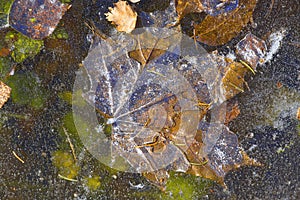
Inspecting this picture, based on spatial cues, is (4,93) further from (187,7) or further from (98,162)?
(187,7)

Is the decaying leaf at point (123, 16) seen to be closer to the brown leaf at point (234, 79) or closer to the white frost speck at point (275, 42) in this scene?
the brown leaf at point (234, 79)

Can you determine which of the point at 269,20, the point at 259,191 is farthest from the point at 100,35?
the point at 259,191

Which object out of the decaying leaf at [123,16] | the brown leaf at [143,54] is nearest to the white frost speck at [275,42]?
the brown leaf at [143,54]

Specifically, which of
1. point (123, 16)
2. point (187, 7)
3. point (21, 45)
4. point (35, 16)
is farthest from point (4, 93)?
point (187, 7)

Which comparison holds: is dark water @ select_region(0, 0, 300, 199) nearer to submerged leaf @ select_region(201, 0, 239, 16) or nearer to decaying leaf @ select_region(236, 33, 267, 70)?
decaying leaf @ select_region(236, 33, 267, 70)

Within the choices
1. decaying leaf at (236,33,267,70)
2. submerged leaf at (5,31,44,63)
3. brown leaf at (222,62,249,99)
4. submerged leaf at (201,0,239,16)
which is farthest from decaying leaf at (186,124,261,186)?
submerged leaf at (5,31,44,63)

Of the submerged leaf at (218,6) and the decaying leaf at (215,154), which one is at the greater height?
the submerged leaf at (218,6)

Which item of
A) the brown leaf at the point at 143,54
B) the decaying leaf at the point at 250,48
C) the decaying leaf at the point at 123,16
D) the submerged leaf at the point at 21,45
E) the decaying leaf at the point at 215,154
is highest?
the decaying leaf at the point at 123,16
